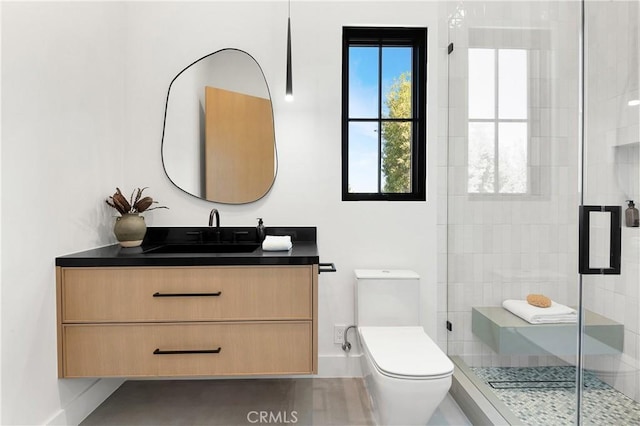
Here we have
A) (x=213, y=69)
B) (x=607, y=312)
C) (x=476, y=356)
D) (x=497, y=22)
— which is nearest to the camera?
(x=607, y=312)

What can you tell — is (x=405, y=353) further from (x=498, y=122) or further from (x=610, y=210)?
(x=498, y=122)

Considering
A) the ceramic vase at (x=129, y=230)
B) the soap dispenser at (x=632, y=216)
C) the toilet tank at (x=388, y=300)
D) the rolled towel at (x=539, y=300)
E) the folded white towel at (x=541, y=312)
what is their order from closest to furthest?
the soap dispenser at (x=632, y=216) → the folded white towel at (x=541, y=312) → the rolled towel at (x=539, y=300) → the ceramic vase at (x=129, y=230) → the toilet tank at (x=388, y=300)

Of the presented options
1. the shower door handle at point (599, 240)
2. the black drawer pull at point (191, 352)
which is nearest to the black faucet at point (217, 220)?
the black drawer pull at point (191, 352)

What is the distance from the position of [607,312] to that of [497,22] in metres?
1.44

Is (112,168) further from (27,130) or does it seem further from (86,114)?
(27,130)

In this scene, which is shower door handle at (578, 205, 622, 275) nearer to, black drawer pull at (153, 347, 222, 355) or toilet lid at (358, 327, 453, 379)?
toilet lid at (358, 327, 453, 379)

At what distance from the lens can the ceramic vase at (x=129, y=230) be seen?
1.99 metres

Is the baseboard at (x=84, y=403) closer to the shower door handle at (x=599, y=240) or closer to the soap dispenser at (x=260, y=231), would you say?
the soap dispenser at (x=260, y=231)

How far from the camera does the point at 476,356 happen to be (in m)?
2.04

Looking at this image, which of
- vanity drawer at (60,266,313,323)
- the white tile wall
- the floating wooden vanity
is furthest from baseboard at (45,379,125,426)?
the white tile wall

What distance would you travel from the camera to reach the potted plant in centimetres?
199

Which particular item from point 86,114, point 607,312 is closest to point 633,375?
point 607,312

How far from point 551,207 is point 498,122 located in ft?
1.78

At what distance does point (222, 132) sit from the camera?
2.29m
